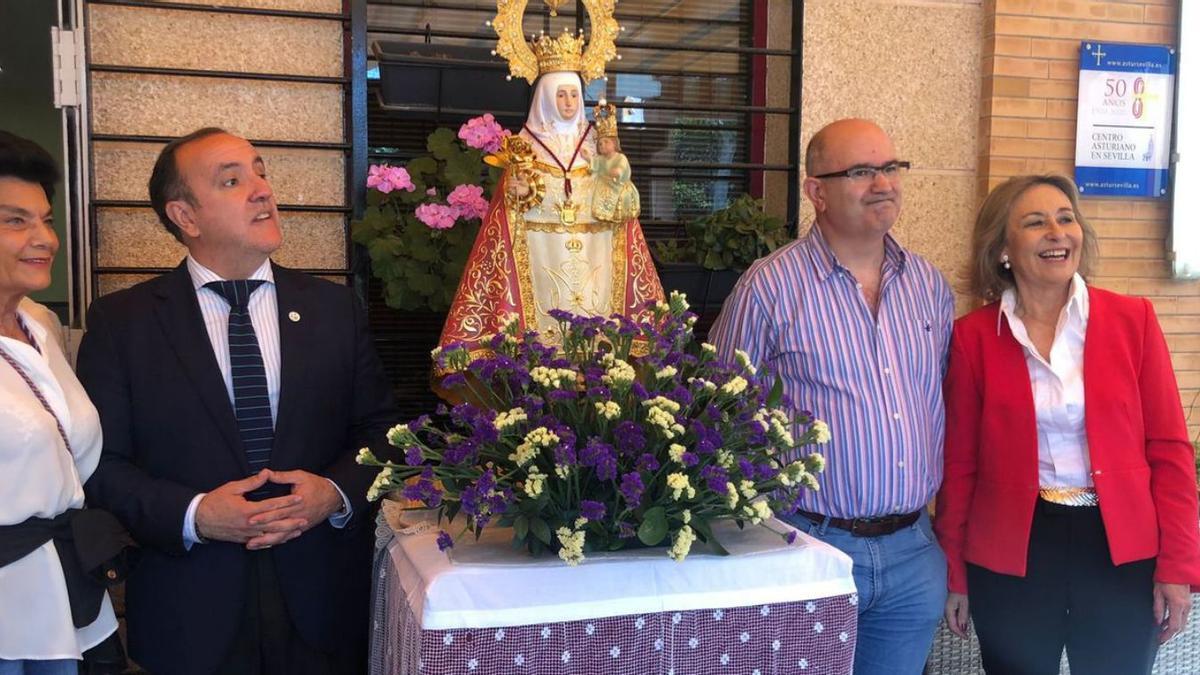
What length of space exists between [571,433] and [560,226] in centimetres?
104

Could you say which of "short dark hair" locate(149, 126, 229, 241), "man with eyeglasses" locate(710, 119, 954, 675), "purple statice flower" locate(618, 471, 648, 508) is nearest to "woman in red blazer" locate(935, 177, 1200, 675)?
"man with eyeglasses" locate(710, 119, 954, 675)

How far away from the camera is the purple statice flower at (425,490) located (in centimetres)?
155

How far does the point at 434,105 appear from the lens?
10.6 ft

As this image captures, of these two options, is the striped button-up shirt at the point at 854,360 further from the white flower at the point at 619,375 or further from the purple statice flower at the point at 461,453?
the purple statice flower at the point at 461,453

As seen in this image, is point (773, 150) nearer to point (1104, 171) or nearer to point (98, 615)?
point (1104, 171)

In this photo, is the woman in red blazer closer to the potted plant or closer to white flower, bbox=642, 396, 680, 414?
the potted plant

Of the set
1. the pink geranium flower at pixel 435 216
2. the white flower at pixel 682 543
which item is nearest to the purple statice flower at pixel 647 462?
the white flower at pixel 682 543

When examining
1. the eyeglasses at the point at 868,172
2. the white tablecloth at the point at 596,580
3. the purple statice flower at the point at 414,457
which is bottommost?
the white tablecloth at the point at 596,580

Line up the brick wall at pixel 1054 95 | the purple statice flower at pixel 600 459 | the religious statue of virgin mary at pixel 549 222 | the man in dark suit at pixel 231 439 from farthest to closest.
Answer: the brick wall at pixel 1054 95 → the religious statue of virgin mary at pixel 549 222 → the man in dark suit at pixel 231 439 → the purple statice flower at pixel 600 459

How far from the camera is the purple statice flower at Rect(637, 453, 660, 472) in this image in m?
1.52

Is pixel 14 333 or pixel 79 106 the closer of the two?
pixel 14 333

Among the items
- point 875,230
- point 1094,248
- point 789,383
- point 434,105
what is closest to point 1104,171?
point 1094,248

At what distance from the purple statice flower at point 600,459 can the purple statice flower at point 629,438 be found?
0.03 m

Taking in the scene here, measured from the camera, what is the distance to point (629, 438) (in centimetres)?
154
